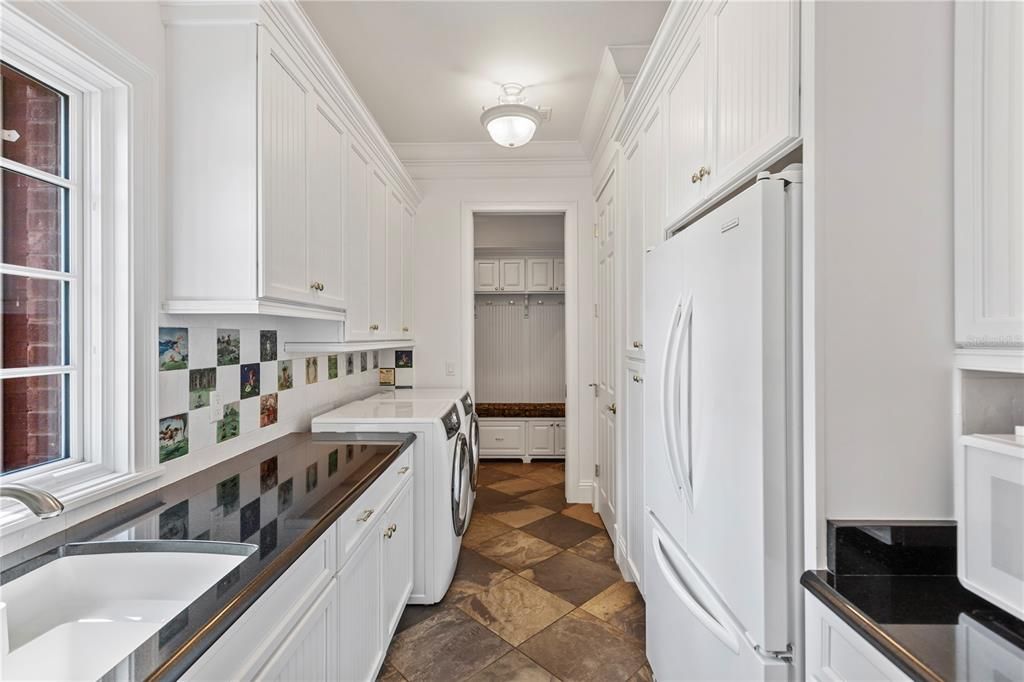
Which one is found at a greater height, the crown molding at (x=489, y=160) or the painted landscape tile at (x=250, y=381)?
the crown molding at (x=489, y=160)

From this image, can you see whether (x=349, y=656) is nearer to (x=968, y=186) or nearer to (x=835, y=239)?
(x=835, y=239)

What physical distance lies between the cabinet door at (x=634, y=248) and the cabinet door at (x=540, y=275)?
2548 millimetres

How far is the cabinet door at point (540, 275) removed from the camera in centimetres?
512

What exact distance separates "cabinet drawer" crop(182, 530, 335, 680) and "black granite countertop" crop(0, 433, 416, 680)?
5 cm

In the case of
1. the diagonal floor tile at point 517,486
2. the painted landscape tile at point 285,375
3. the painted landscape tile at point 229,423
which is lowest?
the diagonal floor tile at point 517,486

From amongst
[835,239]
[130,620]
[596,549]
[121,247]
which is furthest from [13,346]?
[596,549]

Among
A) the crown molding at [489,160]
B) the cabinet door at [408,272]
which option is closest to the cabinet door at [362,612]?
the cabinet door at [408,272]

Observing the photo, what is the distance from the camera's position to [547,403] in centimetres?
525

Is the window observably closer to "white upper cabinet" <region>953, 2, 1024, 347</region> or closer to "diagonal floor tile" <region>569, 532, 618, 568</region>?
"white upper cabinet" <region>953, 2, 1024, 347</region>

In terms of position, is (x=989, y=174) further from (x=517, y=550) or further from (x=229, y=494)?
(x=517, y=550)

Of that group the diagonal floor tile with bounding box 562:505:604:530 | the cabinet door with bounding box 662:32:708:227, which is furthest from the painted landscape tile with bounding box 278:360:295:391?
the diagonal floor tile with bounding box 562:505:604:530

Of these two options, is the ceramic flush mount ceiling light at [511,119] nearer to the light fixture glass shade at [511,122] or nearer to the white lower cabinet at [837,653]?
the light fixture glass shade at [511,122]

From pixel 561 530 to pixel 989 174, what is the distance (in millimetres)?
2886

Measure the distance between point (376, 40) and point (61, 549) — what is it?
229 centimetres
